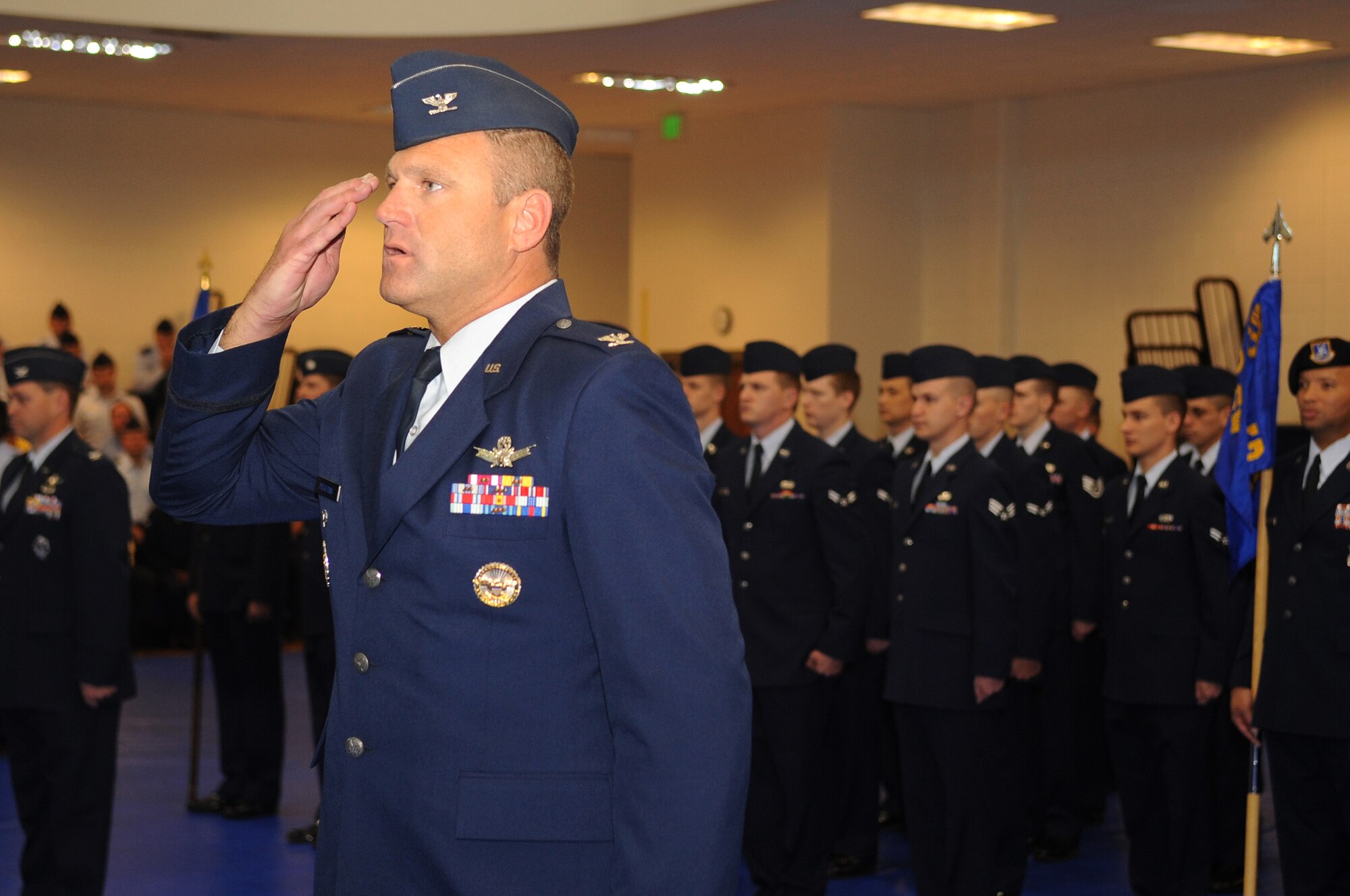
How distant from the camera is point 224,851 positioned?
5.75 m

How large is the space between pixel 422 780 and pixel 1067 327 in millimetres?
9742

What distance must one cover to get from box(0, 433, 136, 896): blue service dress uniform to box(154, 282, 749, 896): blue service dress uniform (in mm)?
2991

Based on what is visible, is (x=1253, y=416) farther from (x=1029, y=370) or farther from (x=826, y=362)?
(x=1029, y=370)

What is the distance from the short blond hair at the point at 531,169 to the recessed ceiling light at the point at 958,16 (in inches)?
257

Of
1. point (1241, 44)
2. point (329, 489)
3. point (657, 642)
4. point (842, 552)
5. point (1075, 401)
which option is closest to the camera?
point (657, 642)

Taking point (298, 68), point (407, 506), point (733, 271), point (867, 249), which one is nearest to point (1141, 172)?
point (867, 249)

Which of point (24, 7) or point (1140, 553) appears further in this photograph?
point (24, 7)

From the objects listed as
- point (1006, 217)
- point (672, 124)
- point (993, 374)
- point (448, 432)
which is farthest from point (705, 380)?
point (672, 124)

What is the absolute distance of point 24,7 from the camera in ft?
27.9

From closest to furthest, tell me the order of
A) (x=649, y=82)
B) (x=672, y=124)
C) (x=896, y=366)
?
(x=896, y=366) < (x=649, y=82) < (x=672, y=124)

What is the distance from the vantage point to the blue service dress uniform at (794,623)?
5.08 metres

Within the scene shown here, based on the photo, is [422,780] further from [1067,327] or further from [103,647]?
[1067,327]

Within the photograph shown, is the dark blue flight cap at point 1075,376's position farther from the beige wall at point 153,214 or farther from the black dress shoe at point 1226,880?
the beige wall at point 153,214

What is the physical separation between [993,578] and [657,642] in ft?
11.2
